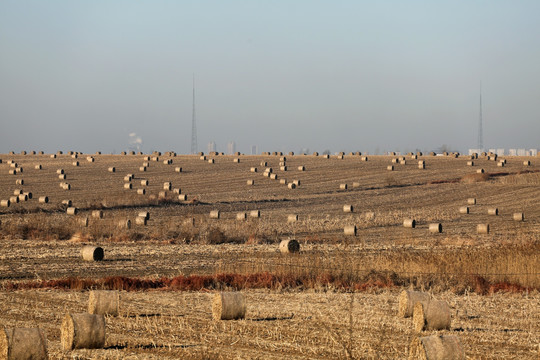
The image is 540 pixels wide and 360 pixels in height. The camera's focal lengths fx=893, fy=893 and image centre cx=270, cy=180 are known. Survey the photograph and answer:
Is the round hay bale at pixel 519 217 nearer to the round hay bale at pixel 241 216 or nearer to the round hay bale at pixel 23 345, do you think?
the round hay bale at pixel 241 216

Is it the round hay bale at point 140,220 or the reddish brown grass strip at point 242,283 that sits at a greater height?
the round hay bale at point 140,220

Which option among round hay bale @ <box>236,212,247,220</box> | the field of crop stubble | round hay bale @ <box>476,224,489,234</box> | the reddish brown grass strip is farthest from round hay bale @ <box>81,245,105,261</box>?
round hay bale @ <box>476,224,489,234</box>

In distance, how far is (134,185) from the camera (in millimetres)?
59938

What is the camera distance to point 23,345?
464 inches

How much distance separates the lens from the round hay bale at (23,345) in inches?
462

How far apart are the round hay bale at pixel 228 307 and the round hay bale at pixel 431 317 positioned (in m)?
3.40

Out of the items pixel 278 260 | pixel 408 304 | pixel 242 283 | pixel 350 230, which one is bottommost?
pixel 242 283

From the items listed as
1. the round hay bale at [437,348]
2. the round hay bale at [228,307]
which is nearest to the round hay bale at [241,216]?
the round hay bale at [228,307]

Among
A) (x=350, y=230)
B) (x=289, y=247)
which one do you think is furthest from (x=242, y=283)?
(x=350, y=230)

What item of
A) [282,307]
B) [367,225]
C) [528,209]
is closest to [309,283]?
[282,307]

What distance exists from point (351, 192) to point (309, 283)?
37.0 metres

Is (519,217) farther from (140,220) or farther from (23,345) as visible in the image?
(23,345)

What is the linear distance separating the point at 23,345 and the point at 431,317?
7.17 metres

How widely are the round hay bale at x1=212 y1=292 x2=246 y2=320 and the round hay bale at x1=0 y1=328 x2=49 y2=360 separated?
540 cm
